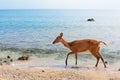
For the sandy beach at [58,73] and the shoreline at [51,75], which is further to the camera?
the sandy beach at [58,73]

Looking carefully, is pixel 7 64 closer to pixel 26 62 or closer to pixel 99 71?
pixel 26 62

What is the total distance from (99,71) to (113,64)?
6.25 ft

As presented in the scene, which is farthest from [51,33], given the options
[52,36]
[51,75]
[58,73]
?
[51,75]

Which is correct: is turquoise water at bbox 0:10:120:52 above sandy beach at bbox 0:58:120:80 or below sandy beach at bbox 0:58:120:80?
below

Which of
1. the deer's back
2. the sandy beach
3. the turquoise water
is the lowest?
the turquoise water

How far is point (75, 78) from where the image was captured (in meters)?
11.1

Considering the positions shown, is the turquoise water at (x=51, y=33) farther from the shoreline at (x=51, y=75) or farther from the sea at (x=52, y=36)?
the shoreline at (x=51, y=75)

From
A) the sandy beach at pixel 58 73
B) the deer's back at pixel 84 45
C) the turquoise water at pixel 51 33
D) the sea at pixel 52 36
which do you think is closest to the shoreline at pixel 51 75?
the sandy beach at pixel 58 73

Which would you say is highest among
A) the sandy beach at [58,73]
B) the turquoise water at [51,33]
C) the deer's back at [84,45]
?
the deer's back at [84,45]

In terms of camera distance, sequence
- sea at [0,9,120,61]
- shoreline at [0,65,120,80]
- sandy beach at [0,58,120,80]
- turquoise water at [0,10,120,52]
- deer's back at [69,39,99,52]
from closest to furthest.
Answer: shoreline at [0,65,120,80] → sandy beach at [0,58,120,80] → deer's back at [69,39,99,52] → sea at [0,9,120,61] → turquoise water at [0,10,120,52]

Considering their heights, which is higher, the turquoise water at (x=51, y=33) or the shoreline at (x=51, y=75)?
the shoreline at (x=51, y=75)

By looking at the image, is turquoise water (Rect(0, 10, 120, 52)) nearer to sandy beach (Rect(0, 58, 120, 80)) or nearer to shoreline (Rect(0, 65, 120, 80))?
sandy beach (Rect(0, 58, 120, 80))

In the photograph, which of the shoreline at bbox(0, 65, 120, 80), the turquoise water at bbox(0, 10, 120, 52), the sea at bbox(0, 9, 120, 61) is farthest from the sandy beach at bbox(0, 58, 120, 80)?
the turquoise water at bbox(0, 10, 120, 52)

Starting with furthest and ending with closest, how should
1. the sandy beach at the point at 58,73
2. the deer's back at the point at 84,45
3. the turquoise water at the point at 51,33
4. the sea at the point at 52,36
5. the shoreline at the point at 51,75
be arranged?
the turquoise water at the point at 51,33 < the sea at the point at 52,36 < the deer's back at the point at 84,45 < the sandy beach at the point at 58,73 < the shoreline at the point at 51,75
